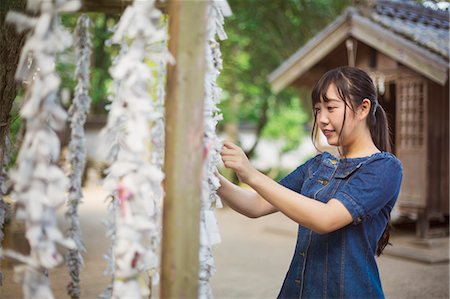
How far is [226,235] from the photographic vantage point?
31.1ft

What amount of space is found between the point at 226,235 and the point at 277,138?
940 centimetres

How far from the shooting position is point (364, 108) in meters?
2.43

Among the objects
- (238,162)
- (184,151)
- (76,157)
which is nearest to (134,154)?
(184,151)

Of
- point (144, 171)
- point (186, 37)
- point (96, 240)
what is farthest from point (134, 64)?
point (96, 240)

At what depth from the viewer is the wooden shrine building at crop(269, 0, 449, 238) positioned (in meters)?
8.38

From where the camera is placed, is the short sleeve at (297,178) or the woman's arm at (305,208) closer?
the woman's arm at (305,208)

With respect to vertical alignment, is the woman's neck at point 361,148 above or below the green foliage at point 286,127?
below

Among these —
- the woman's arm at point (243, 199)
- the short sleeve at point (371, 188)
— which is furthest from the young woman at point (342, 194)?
the woman's arm at point (243, 199)

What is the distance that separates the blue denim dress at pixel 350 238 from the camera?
87.8 inches

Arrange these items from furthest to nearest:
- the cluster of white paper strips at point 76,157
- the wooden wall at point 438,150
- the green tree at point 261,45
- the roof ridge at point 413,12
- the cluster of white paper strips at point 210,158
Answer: the green tree at point 261,45 < the roof ridge at point 413,12 < the wooden wall at point 438,150 < the cluster of white paper strips at point 76,157 < the cluster of white paper strips at point 210,158

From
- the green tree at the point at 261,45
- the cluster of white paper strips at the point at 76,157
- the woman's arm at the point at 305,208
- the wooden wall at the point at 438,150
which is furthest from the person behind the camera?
the green tree at the point at 261,45

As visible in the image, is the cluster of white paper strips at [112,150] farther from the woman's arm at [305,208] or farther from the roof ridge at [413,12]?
the roof ridge at [413,12]

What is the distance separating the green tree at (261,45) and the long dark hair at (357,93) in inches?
368

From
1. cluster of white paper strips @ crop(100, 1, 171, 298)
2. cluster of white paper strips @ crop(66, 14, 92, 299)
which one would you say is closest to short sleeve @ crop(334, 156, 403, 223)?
cluster of white paper strips @ crop(100, 1, 171, 298)
